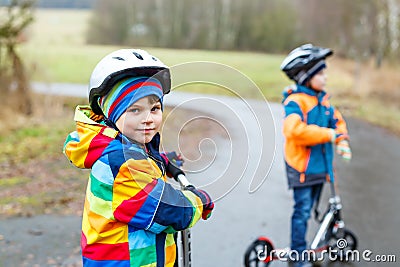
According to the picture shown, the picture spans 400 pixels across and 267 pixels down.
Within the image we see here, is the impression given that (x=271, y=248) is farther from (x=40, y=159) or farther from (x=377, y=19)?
(x=377, y=19)

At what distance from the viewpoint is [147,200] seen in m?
2.04

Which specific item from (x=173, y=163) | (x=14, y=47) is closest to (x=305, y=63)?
(x=173, y=163)

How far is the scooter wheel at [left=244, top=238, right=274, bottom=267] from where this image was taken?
409 cm

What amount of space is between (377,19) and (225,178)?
1679 cm

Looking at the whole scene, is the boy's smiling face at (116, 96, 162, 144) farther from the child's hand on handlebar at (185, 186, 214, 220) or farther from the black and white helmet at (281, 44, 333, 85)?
the black and white helmet at (281, 44, 333, 85)

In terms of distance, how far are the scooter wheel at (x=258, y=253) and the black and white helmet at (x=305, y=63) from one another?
1.42 m

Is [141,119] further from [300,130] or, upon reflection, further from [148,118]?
[300,130]

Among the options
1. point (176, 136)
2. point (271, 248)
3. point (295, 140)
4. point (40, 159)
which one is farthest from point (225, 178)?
point (40, 159)

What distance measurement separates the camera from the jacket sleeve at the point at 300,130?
3875mm

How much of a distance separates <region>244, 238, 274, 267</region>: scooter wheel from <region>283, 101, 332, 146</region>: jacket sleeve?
93 cm

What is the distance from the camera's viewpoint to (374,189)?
21.6ft

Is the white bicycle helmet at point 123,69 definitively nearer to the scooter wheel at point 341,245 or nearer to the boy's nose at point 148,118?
the boy's nose at point 148,118

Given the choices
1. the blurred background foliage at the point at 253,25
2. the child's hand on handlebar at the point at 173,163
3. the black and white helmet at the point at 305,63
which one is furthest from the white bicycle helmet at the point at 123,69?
the blurred background foliage at the point at 253,25

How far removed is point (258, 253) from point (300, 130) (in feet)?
3.74
